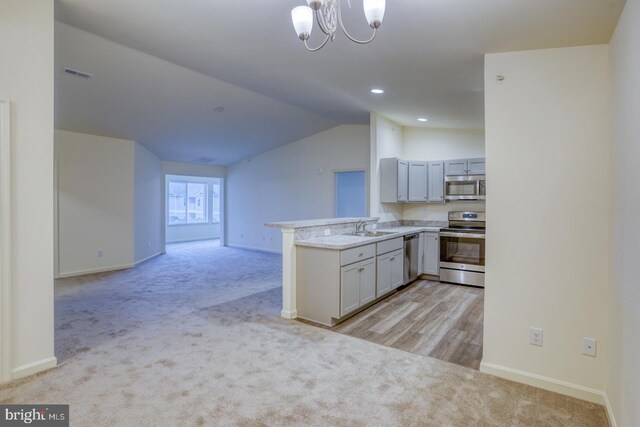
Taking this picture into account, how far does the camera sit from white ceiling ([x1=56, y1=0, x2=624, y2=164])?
2270mm

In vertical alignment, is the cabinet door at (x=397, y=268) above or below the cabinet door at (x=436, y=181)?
below

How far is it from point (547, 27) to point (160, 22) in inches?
115

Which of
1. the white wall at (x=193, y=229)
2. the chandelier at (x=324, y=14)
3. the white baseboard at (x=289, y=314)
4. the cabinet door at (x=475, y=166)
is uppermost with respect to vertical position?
the chandelier at (x=324, y=14)

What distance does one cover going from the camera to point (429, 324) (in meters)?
3.65

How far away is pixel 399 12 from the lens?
2.31 meters

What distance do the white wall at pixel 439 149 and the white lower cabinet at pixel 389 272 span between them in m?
1.72

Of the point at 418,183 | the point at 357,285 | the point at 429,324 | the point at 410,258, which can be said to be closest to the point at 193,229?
the point at 418,183

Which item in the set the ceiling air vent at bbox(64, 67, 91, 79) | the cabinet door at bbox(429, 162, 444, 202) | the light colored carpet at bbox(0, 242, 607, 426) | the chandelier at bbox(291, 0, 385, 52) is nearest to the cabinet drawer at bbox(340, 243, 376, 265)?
the light colored carpet at bbox(0, 242, 607, 426)

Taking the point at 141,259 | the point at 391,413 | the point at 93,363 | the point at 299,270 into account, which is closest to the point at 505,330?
the point at 391,413

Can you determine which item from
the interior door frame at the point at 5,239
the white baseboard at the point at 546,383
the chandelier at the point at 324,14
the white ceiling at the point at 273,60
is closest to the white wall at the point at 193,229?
the white ceiling at the point at 273,60

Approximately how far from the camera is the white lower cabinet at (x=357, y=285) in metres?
3.61

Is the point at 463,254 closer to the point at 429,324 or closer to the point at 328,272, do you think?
the point at 429,324

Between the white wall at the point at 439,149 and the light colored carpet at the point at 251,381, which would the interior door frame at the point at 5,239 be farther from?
the white wall at the point at 439,149

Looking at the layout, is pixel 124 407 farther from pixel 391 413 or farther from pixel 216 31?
pixel 216 31
